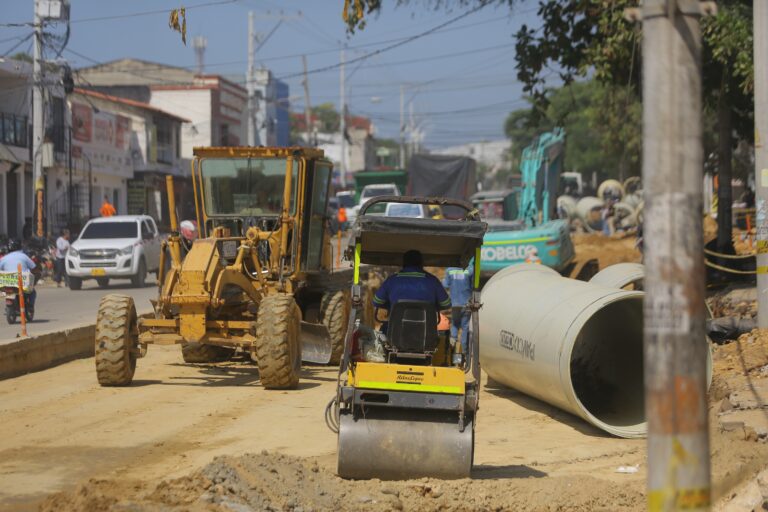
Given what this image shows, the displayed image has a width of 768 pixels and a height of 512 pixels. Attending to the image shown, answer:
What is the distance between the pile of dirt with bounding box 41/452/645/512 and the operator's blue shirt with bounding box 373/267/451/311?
1.52m

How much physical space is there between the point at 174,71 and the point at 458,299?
187 ft

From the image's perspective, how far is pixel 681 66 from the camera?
15.0 feet

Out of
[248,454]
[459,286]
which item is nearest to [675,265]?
[248,454]

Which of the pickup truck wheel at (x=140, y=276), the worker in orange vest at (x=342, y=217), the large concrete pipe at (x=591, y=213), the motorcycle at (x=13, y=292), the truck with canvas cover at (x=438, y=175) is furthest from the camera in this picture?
the large concrete pipe at (x=591, y=213)

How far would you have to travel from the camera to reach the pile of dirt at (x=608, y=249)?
1224 inches

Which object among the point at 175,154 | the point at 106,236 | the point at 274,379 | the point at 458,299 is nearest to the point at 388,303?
the point at 274,379

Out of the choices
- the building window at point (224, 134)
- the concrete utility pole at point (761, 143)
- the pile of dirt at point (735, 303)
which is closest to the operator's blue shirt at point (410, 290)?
the concrete utility pole at point (761, 143)

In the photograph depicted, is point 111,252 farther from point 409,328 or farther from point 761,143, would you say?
point 409,328

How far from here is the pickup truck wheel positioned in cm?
3091

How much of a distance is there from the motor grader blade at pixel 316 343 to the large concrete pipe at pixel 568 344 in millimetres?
2053

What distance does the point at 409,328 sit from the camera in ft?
31.2

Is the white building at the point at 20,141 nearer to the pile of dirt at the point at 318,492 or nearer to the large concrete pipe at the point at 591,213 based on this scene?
the large concrete pipe at the point at 591,213

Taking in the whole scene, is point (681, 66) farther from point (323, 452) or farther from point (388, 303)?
point (323, 452)

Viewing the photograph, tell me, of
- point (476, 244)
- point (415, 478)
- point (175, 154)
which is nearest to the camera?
point (415, 478)
